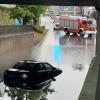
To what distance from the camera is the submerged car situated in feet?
89.6

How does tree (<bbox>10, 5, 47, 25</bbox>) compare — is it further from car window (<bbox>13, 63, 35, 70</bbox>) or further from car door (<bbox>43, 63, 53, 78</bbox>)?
car window (<bbox>13, 63, 35, 70</bbox>)

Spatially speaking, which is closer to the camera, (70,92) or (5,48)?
(70,92)

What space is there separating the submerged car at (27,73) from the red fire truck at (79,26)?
5870cm

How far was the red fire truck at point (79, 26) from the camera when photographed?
89.2 metres

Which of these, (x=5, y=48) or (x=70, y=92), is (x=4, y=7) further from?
(x=70, y=92)

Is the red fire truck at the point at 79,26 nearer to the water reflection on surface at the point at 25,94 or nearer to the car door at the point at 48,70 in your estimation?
the car door at the point at 48,70

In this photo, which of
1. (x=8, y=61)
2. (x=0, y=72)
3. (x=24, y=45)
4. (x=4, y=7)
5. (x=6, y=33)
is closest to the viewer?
(x=0, y=72)

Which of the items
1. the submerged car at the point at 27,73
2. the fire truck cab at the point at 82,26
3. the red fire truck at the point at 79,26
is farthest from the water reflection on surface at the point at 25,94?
the fire truck cab at the point at 82,26

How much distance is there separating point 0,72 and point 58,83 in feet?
20.4

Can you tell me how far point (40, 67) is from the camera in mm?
29188

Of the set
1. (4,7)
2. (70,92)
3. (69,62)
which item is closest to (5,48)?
(69,62)

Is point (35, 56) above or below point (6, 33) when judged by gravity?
below

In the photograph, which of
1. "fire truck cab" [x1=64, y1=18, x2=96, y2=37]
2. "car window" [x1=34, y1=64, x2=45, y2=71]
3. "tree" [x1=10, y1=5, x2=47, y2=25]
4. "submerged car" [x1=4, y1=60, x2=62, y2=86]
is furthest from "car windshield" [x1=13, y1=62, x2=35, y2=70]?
"fire truck cab" [x1=64, y1=18, x2=96, y2=37]

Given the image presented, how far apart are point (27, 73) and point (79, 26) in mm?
62742
